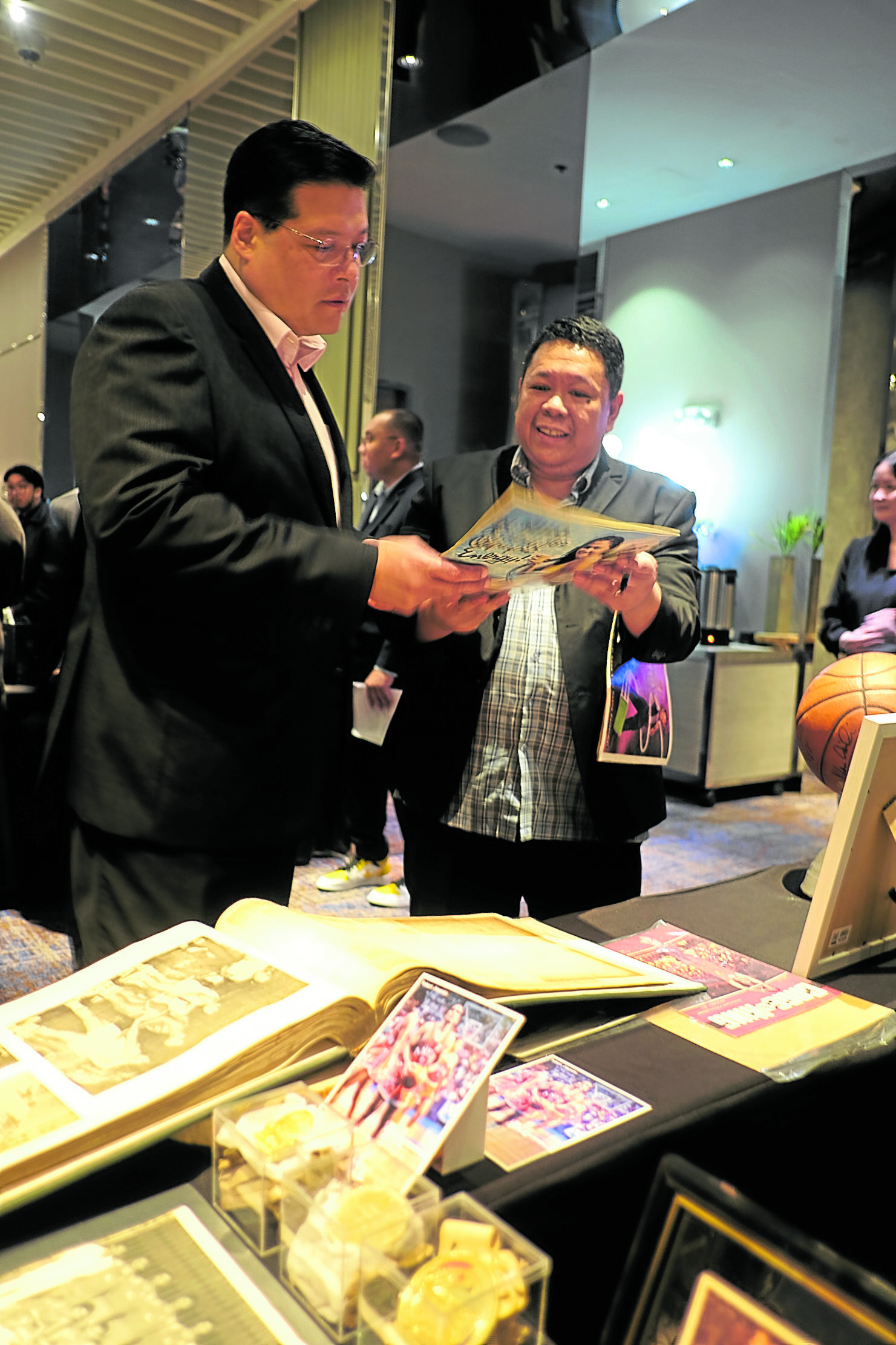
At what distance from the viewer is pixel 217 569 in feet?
3.52

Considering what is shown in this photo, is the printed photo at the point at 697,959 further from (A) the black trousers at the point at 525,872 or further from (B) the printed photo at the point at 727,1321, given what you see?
(B) the printed photo at the point at 727,1321

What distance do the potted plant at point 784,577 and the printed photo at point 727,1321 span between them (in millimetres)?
6308

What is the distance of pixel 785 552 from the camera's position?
6488 millimetres

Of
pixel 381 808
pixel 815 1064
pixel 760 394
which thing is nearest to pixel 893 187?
pixel 760 394

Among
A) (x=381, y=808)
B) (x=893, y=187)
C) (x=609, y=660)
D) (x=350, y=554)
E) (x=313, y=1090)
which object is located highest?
(x=893, y=187)

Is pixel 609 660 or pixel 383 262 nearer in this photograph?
pixel 609 660

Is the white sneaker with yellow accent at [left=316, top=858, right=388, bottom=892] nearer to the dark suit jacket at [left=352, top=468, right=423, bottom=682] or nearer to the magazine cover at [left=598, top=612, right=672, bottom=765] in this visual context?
the dark suit jacket at [left=352, top=468, right=423, bottom=682]

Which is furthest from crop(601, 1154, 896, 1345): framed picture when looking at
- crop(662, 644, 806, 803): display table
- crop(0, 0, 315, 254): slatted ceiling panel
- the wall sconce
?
the wall sconce

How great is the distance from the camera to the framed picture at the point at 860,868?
102 centimetres

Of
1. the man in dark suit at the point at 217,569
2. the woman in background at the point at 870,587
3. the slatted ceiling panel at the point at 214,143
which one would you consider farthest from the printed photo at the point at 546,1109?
the slatted ceiling panel at the point at 214,143

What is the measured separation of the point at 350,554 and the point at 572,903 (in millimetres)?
726

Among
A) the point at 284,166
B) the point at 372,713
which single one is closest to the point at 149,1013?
the point at 284,166

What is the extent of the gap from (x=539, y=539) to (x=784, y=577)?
5.70 metres

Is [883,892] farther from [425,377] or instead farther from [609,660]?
[425,377]
